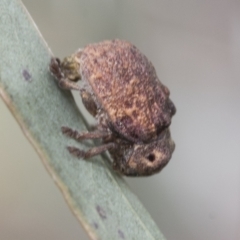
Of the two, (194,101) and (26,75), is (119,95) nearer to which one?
(26,75)

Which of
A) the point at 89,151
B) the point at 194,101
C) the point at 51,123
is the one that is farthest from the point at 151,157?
the point at 194,101

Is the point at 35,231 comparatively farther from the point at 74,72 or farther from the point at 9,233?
the point at 74,72

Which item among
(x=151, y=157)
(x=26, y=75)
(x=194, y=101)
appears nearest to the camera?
(x=26, y=75)

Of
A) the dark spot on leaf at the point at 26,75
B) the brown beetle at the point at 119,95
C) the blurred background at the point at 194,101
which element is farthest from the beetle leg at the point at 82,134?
the blurred background at the point at 194,101

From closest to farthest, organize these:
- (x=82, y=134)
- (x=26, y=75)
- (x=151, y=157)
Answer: (x=26, y=75) < (x=82, y=134) < (x=151, y=157)

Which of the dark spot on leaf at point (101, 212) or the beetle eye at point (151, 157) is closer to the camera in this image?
the dark spot on leaf at point (101, 212)

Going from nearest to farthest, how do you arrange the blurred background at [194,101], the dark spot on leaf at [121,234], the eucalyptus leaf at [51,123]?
1. the eucalyptus leaf at [51,123]
2. the dark spot on leaf at [121,234]
3. the blurred background at [194,101]

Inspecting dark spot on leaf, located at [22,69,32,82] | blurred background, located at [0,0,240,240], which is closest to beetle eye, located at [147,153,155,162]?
dark spot on leaf, located at [22,69,32,82]

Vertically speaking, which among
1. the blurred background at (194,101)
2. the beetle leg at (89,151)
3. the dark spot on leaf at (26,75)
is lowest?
the blurred background at (194,101)

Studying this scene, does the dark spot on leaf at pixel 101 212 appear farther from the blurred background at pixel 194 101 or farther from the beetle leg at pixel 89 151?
the blurred background at pixel 194 101
